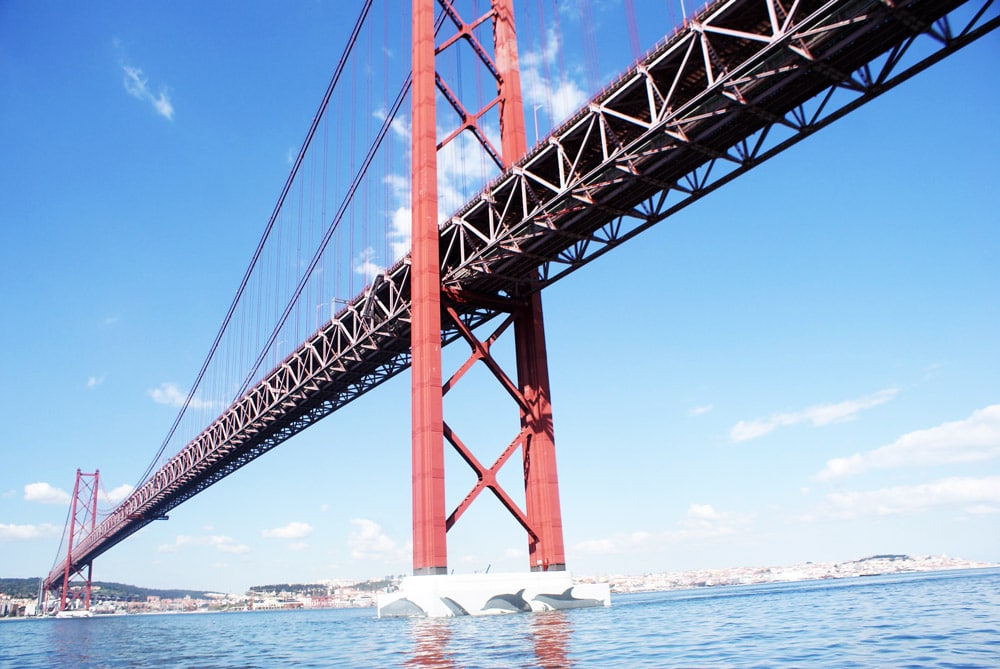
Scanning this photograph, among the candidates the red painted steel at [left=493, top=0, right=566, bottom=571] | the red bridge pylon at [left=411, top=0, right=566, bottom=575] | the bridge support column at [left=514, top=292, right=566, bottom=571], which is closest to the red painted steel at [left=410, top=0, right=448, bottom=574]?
the red bridge pylon at [left=411, top=0, right=566, bottom=575]

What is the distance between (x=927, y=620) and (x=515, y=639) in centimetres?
902

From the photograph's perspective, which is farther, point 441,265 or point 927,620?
point 441,265

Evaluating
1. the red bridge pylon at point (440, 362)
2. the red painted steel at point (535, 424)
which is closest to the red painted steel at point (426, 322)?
the red bridge pylon at point (440, 362)

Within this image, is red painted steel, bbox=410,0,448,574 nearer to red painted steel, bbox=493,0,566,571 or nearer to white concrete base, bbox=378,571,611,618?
white concrete base, bbox=378,571,611,618

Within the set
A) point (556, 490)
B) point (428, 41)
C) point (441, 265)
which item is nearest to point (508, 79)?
point (428, 41)

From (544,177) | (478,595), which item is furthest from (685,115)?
(478,595)

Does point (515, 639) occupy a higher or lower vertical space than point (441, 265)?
lower

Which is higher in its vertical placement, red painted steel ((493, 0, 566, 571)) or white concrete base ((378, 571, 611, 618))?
red painted steel ((493, 0, 566, 571))

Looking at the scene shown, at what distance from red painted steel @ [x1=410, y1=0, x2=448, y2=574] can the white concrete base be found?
66 centimetres

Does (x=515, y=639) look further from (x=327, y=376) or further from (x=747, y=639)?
(x=327, y=376)

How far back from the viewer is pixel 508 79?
30.5 meters

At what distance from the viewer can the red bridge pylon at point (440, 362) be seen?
889 inches

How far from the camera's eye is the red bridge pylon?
22.6 metres

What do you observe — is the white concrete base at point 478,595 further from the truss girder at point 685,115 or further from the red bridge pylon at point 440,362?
the truss girder at point 685,115
